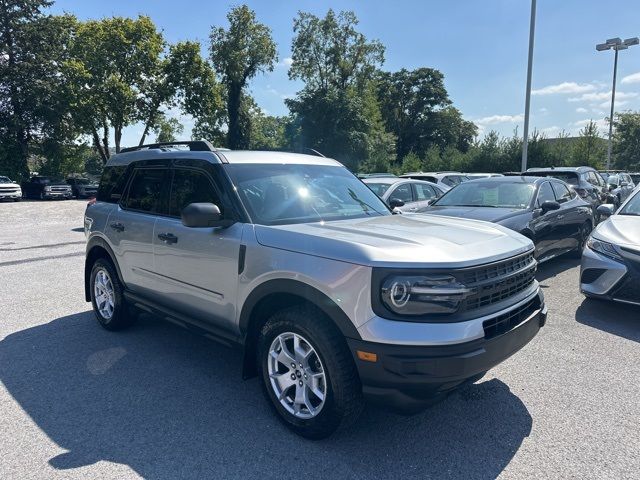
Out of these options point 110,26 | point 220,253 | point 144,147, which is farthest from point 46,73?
point 220,253

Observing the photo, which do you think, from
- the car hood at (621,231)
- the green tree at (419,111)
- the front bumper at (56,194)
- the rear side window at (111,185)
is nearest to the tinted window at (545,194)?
the car hood at (621,231)

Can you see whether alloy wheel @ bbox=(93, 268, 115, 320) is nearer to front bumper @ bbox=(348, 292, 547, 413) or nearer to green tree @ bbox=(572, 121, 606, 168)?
Answer: front bumper @ bbox=(348, 292, 547, 413)

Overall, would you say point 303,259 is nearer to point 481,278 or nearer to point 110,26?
point 481,278

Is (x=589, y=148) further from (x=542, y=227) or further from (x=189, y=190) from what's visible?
(x=189, y=190)

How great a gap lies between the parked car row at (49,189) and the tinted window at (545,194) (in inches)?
1202

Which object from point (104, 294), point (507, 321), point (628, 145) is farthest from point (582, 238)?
point (628, 145)

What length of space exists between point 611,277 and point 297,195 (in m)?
3.87

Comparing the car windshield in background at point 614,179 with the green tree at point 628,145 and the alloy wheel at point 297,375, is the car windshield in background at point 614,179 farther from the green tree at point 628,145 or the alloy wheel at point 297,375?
the green tree at point 628,145

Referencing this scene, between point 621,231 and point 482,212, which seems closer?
point 621,231

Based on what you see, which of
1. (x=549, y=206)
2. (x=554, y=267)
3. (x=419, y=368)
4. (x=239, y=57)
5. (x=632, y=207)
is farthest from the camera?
(x=239, y=57)

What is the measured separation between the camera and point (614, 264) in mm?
5195

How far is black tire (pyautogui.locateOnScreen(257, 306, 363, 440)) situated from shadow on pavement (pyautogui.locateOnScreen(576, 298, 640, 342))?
3600 mm

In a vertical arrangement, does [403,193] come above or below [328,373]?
above

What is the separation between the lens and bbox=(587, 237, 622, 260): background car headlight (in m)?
5.25
